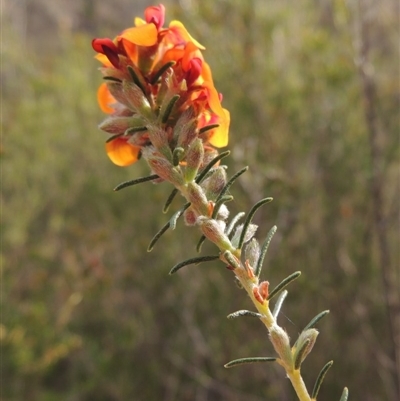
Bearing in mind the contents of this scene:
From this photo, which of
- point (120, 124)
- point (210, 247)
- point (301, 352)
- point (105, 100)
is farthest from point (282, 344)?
point (210, 247)

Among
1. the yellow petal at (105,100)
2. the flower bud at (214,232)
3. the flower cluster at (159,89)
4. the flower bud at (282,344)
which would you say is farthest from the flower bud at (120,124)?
the flower bud at (282,344)

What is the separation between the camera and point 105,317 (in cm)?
427

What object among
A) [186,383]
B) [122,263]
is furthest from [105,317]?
[186,383]

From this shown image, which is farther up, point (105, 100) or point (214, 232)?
point (105, 100)

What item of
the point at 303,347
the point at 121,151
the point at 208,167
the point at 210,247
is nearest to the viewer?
the point at 303,347

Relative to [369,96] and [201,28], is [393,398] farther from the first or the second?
[201,28]

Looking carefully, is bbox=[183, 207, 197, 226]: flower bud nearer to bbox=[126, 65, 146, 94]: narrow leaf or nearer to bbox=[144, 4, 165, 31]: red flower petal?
bbox=[126, 65, 146, 94]: narrow leaf

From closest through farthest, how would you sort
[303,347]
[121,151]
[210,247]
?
[303,347], [121,151], [210,247]

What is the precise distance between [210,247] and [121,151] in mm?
3009

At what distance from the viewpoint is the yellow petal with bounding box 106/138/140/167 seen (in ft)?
3.37

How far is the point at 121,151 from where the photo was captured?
103 cm

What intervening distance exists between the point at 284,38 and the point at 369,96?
202 centimetres

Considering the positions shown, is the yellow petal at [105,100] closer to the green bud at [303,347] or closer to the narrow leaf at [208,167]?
the narrow leaf at [208,167]

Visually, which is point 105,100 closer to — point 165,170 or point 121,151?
point 121,151
